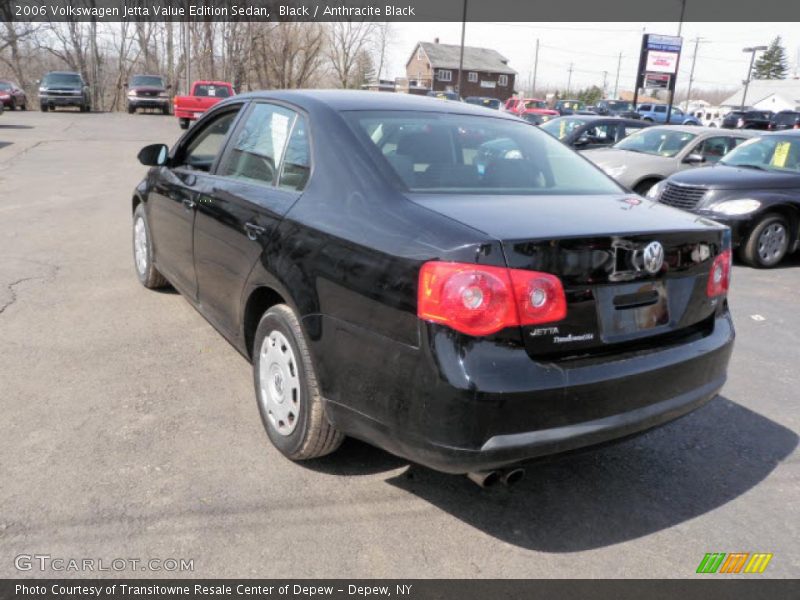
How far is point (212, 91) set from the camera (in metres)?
27.2

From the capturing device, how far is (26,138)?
62.3ft

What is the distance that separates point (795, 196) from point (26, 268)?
8.54m

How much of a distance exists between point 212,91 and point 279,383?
87.3 ft

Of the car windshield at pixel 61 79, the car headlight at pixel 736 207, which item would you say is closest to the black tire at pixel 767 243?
the car headlight at pixel 736 207

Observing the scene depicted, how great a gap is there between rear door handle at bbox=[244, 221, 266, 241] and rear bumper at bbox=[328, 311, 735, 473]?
108cm

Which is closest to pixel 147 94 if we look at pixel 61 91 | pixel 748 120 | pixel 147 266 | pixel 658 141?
pixel 61 91

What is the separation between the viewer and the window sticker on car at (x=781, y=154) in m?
8.59

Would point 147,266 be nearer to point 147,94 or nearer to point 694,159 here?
point 694,159

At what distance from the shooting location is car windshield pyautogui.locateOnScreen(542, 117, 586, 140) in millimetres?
13561

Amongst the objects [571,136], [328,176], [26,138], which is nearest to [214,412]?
[328,176]

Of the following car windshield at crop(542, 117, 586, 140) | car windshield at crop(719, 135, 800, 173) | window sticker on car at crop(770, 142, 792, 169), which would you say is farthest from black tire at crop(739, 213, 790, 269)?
car windshield at crop(542, 117, 586, 140)

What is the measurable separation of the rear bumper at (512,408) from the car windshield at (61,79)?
35087 mm

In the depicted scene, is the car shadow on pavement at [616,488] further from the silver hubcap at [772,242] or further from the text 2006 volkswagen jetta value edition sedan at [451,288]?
the silver hubcap at [772,242]

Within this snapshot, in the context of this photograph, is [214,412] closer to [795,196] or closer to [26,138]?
[795,196]
